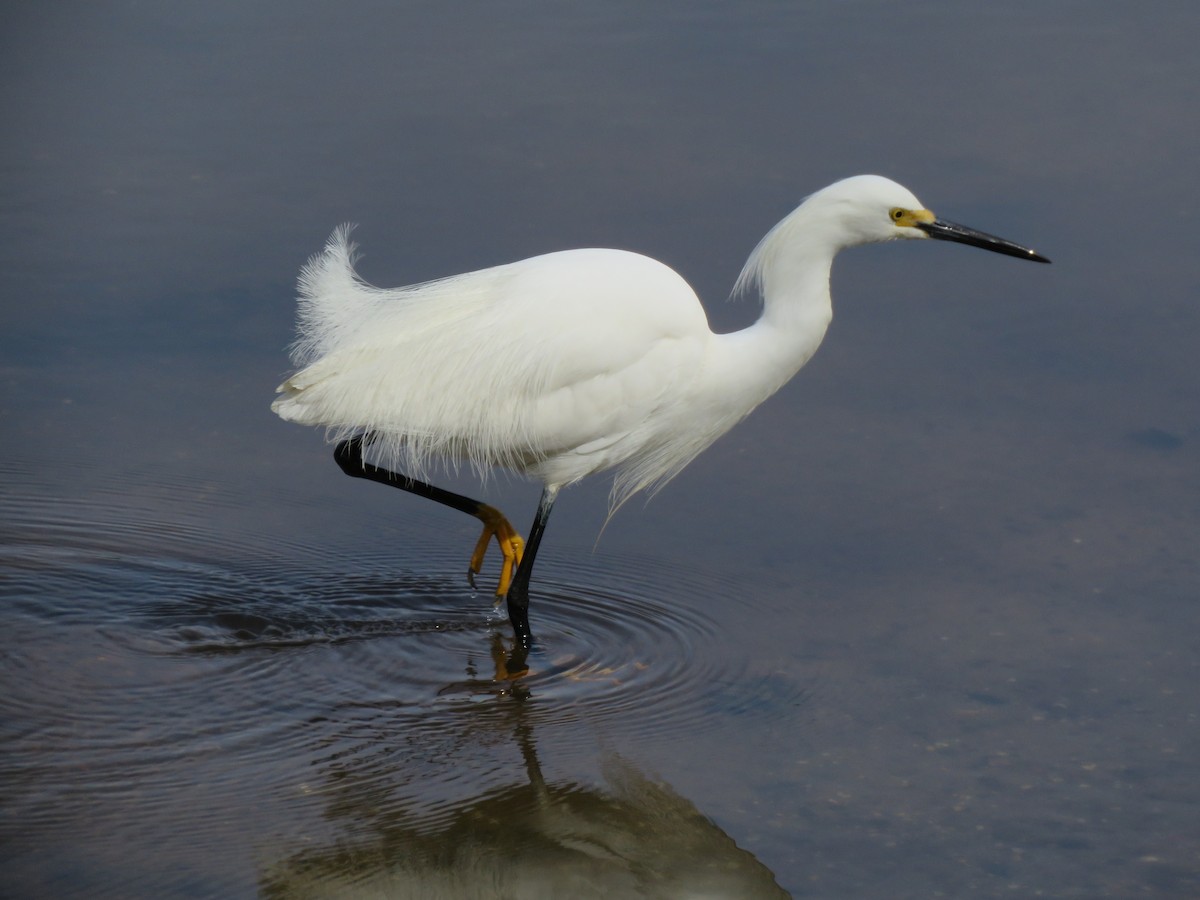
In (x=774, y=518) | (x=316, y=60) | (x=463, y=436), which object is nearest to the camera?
(x=463, y=436)

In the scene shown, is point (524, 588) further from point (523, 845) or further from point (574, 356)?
point (523, 845)

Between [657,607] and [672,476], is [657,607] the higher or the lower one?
the lower one

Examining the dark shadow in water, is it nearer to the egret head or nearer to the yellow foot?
the yellow foot

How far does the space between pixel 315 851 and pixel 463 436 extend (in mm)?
1434

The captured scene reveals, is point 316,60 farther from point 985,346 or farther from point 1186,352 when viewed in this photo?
point 1186,352

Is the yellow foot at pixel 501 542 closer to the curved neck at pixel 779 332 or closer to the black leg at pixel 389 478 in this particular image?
the black leg at pixel 389 478

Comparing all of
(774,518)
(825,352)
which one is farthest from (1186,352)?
(774,518)

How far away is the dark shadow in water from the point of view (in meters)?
3.83

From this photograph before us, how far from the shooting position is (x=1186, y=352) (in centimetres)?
631

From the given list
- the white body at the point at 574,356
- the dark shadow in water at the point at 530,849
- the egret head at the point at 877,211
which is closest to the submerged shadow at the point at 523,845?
the dark shadow in water at the point at 530,849

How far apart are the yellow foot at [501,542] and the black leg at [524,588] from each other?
0.10 metres

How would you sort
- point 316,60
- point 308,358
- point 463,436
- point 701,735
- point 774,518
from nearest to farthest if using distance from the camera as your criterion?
point 701,735 < point 463,436 < point 308,358 < point 774,518 < point 316,60

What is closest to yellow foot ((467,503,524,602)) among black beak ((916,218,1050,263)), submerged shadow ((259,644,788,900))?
submerged shadow ((259,644,788,900))

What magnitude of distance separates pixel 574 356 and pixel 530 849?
1.49 meters
